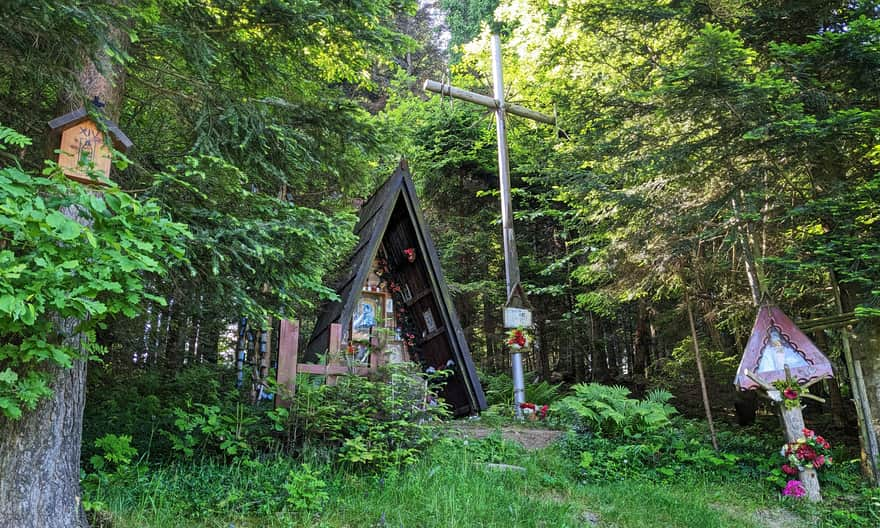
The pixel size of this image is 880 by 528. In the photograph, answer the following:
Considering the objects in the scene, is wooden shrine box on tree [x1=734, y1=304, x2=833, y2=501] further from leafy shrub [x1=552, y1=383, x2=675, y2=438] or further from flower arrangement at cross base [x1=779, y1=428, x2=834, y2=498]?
leafy shrub [x1=552, y1=383, x2=675, y2=438]

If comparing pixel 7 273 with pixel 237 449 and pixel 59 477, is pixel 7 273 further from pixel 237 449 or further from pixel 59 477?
pixel 237 449

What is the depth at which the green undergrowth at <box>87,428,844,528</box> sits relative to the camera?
4031mm

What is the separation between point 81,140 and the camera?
3.61m

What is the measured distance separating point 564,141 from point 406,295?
442 centimetres

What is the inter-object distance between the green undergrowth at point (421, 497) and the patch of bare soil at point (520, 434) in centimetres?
116

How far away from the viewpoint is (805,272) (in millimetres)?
6504

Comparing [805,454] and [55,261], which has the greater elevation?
[55,261]

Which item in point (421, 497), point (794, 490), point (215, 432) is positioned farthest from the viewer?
point (794, 490)

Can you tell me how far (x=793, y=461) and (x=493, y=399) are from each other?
6.32 meters

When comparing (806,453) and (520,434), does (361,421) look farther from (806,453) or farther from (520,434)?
(806,453)

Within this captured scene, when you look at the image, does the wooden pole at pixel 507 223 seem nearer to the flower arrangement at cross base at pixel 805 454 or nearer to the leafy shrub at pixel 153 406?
the flower arrangement at cross base at pixel 805 454

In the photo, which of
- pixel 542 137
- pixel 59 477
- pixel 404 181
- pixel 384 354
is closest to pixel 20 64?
pixel 59 477

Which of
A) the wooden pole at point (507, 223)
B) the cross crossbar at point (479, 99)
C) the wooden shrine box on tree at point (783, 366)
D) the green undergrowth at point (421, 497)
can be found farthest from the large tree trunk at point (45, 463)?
the cross crossbar at point (479, 99)

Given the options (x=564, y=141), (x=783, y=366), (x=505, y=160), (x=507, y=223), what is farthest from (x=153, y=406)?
(x=564, y=141)
